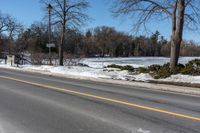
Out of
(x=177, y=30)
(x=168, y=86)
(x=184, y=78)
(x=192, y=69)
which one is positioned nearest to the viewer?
(x=168, y=86)

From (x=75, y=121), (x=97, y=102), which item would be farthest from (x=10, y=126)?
(x=97, y=102)

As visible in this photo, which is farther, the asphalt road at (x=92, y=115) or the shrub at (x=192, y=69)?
the shrub at (x=192, y=69)

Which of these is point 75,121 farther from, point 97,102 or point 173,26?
point 173,26

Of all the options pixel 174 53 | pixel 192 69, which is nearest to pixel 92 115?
pixel 192 69

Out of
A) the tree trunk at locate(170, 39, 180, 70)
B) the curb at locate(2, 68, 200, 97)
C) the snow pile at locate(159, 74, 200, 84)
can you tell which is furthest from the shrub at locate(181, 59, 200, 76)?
the curb at locate(2, 68, 200, 97)

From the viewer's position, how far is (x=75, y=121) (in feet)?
22.3

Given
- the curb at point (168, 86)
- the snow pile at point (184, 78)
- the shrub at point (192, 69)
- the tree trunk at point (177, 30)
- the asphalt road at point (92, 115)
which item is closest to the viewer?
the asphalt road at point (92, 115)

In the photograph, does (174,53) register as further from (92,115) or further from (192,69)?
(92,115)

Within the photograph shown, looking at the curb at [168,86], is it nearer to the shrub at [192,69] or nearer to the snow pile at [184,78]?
the snow pile at [184,78]

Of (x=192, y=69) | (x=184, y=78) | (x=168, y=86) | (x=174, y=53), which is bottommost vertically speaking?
(x=168, y=86)

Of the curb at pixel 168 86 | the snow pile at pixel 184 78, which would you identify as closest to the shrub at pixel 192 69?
the snow pile at pixel 184 78

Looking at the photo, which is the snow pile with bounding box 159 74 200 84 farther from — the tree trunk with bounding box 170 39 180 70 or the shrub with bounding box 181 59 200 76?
the tree trunk with bounding box 170 39 180 70

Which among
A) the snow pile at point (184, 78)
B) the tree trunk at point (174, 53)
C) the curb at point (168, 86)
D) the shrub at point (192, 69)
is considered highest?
the tree trunk at point (174, 53)

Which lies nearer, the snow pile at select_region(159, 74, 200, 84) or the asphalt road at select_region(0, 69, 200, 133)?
the asphalt road at select_region(0, 69, 200, 133)
